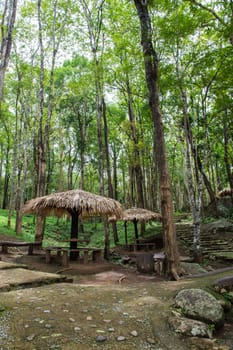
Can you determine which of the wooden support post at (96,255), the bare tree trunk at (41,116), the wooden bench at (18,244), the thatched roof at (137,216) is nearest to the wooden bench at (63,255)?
the wooden support post at (96,255)

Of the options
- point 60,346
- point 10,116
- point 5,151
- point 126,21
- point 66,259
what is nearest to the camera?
point 60,346

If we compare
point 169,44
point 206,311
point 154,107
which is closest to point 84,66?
point 169,44

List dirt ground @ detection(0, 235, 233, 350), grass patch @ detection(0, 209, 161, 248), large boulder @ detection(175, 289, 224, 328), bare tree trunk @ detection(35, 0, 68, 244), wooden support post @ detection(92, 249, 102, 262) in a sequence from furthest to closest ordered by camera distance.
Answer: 1. grass patch @ detection(0, 209, 161, 248)
2. bare tree trunk @ detection(35, 0, 68, 244)
3. wooden support post @ detection(92, 249, 102, 262)
4. large boulder @ detection(175, 289, 224, 328)
5. dirt ground @ detection(0, 235, 233, 350)

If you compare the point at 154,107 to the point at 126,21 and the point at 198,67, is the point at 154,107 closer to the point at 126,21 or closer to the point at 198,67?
the point at 198,67

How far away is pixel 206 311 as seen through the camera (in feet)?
10.5

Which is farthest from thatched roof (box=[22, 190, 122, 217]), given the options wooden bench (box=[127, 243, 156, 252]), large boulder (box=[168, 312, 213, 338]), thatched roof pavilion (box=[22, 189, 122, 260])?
large boulder (box=[168, 312, 213, 338])

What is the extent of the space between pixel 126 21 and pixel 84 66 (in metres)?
6.43

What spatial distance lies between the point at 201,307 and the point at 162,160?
12.4 feet

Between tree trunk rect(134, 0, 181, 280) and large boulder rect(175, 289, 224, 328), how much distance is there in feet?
7.42

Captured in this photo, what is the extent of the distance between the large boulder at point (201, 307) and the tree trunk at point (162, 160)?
7.42 feet

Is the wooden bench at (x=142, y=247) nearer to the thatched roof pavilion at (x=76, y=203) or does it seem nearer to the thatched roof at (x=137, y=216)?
the thatched roof at (x=137, y=216)

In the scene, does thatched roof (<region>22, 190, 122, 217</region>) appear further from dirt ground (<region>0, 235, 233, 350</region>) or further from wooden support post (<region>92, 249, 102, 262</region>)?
dirt ground (<region>0, 235, 233, 350</region>)

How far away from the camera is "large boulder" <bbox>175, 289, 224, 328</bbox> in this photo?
3.15 meters

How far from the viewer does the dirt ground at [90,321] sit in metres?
2.27
